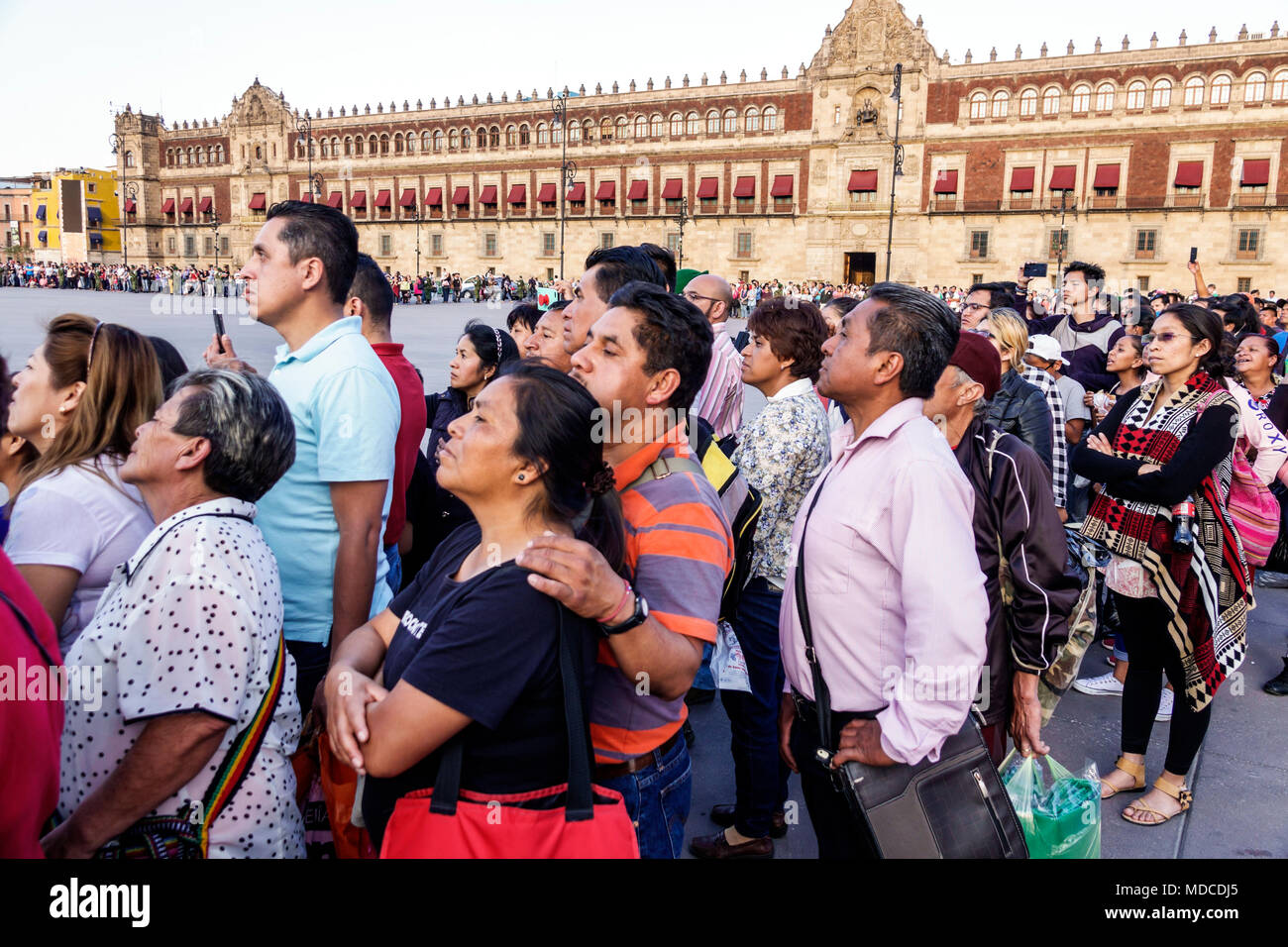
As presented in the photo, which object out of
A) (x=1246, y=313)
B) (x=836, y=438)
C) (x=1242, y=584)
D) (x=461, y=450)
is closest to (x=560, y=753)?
(x=461, y=450)

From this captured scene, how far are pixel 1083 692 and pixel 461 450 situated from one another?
4069 millimetres

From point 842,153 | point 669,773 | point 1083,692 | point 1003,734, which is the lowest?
point 1083,692

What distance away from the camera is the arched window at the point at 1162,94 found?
34.4m

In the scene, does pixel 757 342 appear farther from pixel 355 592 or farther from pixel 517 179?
pixel 517 179

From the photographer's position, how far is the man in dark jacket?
2.41 meters

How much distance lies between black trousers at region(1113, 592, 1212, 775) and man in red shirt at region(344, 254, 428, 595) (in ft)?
8.95

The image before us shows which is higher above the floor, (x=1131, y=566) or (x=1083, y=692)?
(x=1131, y=566)

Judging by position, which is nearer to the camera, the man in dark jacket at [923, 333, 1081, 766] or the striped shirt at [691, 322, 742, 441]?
the man in dark jacket at [923, 333, 1081, 766]

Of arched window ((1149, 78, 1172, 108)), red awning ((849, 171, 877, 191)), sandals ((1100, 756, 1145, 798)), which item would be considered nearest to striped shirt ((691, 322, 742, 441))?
sandals ((1100, 756, 1145, 798))

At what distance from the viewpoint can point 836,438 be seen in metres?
2.48

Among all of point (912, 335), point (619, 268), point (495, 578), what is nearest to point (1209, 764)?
point (912, 335)

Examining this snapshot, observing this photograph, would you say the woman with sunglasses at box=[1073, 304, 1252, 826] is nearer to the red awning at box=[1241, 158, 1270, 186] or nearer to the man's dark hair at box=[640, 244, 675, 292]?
the man's dark hair at box=[640, 244, 675, 292]

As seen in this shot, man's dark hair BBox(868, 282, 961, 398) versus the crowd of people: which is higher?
man's dark hair BBox(868, 282, 961, 398)

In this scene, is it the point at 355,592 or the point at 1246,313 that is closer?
the point at 355,592
